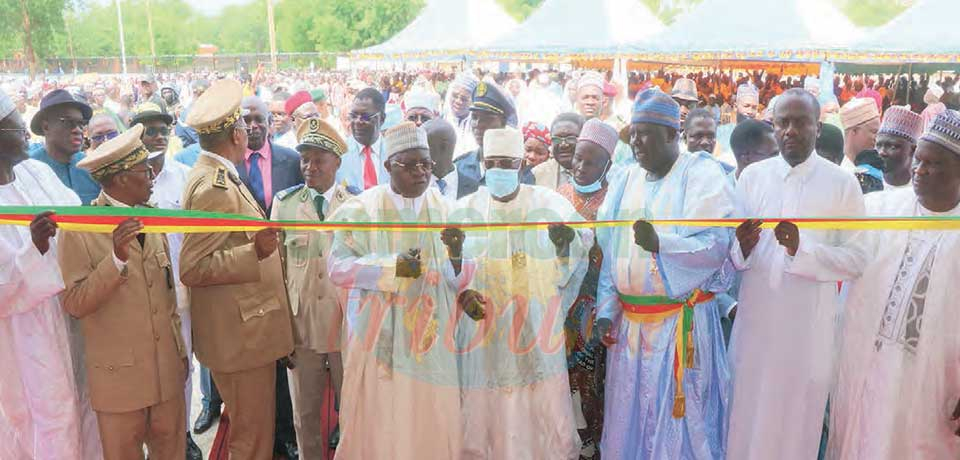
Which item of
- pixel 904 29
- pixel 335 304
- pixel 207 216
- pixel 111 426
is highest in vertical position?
pixel 904 29

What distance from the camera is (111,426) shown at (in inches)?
125

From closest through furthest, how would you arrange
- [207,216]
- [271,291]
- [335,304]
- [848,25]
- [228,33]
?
1. [207,216]
2. [271,291]
3. [335,304]
4. [848,25]
5. [228,33]

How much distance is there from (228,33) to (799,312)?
29920 millimetres

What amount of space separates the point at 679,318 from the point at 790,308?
0.50m

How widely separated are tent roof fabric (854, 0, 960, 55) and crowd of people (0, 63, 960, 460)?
11.1m

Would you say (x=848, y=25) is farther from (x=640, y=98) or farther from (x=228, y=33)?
(x=228, y=33)

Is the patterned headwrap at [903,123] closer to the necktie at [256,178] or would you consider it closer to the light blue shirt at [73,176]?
the necktie at [256,178]

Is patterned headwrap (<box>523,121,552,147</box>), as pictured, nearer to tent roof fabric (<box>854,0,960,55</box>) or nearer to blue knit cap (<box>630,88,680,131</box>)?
blue knit cap (<box>630,88,680,131</box>)

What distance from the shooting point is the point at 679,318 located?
10.9 feet

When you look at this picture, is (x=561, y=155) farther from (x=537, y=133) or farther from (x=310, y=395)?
(x=310, y=395)

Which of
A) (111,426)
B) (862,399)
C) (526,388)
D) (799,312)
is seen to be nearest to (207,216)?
(111,426)

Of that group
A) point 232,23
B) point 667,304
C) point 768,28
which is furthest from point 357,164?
point 232,23

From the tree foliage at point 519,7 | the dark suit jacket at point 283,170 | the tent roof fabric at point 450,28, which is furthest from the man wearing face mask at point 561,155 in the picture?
the tree foliage at point 519,7

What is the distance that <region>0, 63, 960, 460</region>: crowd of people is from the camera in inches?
121
